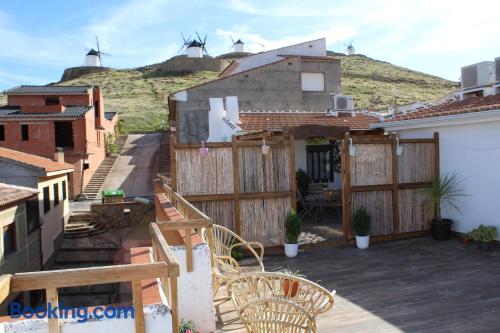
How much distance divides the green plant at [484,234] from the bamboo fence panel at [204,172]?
4990mm

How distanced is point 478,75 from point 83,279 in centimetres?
1196

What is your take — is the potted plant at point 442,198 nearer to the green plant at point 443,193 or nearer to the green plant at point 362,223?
the green plant at point 443,193

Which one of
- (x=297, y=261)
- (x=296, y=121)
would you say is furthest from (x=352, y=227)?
(x=296, y=121)

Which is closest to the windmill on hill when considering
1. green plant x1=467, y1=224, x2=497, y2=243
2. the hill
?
the hill

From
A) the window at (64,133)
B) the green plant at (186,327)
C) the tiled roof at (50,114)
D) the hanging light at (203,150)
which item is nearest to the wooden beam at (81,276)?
the green plant at (186,327)

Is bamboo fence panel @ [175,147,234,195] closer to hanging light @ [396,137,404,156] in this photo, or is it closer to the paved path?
hanging light @ [396,137,404,156]

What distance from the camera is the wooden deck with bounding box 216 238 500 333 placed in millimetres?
5199

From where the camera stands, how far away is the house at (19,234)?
488 inches

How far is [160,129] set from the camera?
4172 centimetres

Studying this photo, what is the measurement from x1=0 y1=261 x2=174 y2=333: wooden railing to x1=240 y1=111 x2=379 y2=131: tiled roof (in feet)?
33.7

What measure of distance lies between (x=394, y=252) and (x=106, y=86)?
60.6 meters

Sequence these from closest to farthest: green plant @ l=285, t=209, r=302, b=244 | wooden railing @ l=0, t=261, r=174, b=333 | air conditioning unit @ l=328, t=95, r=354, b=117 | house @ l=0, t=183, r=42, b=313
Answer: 1. wooden railing @ l=0, t=261, r=174, b=333
2. green plant @ l=285, t=209, r=302, b=244
3. house @ l=0, t=183, r=42, b=313
4. air conditioning unit @ l=328, t=95, r=354, b=117

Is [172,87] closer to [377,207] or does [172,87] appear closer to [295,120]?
[295,120]

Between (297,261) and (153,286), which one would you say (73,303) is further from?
(153,286)
